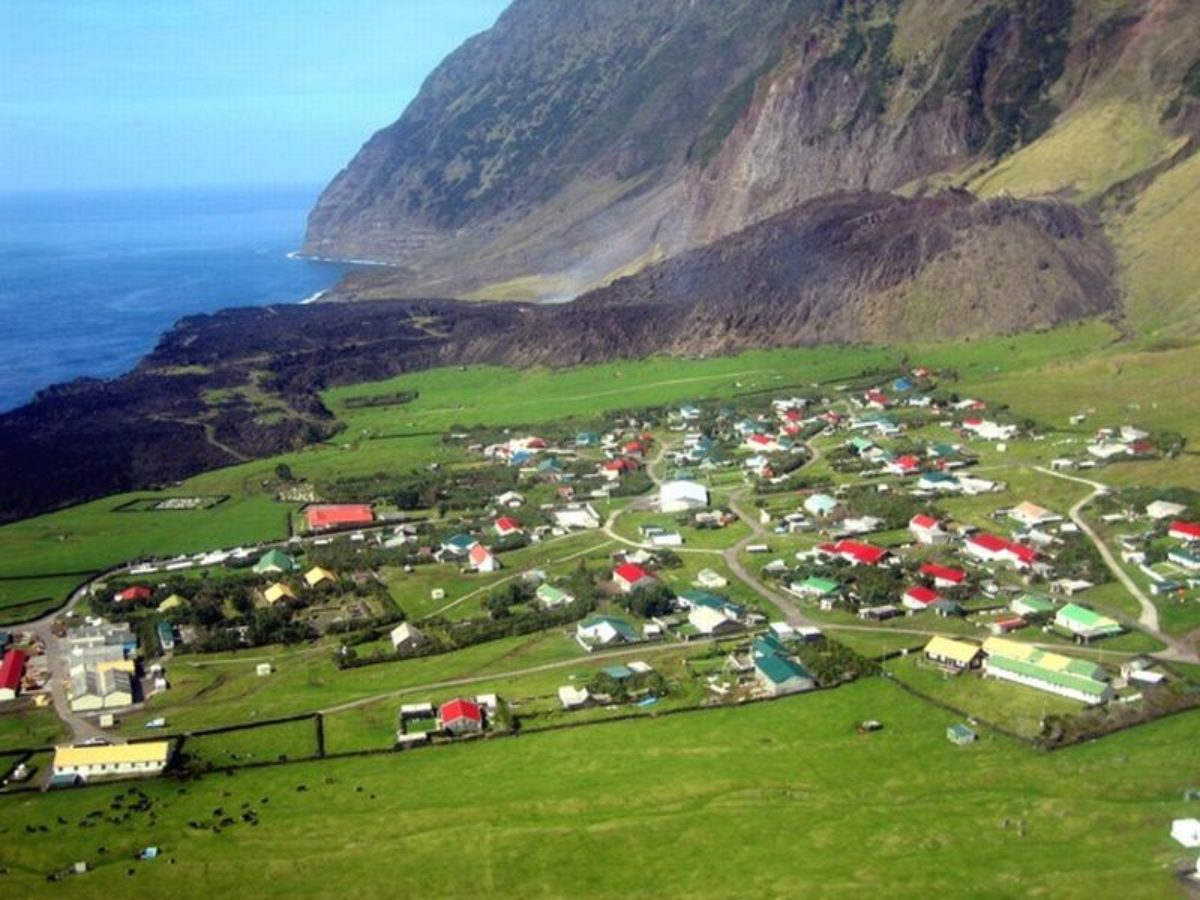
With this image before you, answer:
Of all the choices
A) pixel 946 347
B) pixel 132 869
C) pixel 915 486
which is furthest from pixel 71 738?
pixel 946 347

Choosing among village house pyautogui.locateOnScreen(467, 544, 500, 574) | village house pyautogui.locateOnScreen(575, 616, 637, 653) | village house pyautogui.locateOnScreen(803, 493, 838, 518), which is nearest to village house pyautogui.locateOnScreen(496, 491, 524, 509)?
village house pyautogui.locateOnScreen(467, 544, 500, 574)

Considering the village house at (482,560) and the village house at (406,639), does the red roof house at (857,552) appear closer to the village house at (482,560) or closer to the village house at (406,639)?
the village house at (482,560)

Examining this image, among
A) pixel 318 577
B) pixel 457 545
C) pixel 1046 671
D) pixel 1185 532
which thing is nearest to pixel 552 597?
pixel 457 545

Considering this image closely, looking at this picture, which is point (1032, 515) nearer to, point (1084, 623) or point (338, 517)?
point (1084, 623)

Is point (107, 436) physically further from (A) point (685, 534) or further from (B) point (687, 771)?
(B) point (687, 771)

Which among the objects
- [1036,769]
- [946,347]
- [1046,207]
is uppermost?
[1046,207]

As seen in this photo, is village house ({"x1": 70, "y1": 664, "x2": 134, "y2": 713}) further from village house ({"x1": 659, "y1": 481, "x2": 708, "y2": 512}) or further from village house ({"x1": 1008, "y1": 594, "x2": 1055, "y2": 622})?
village house ({"x1": 1008, "y1": 594, "x2": 1055, "y2": 622})
